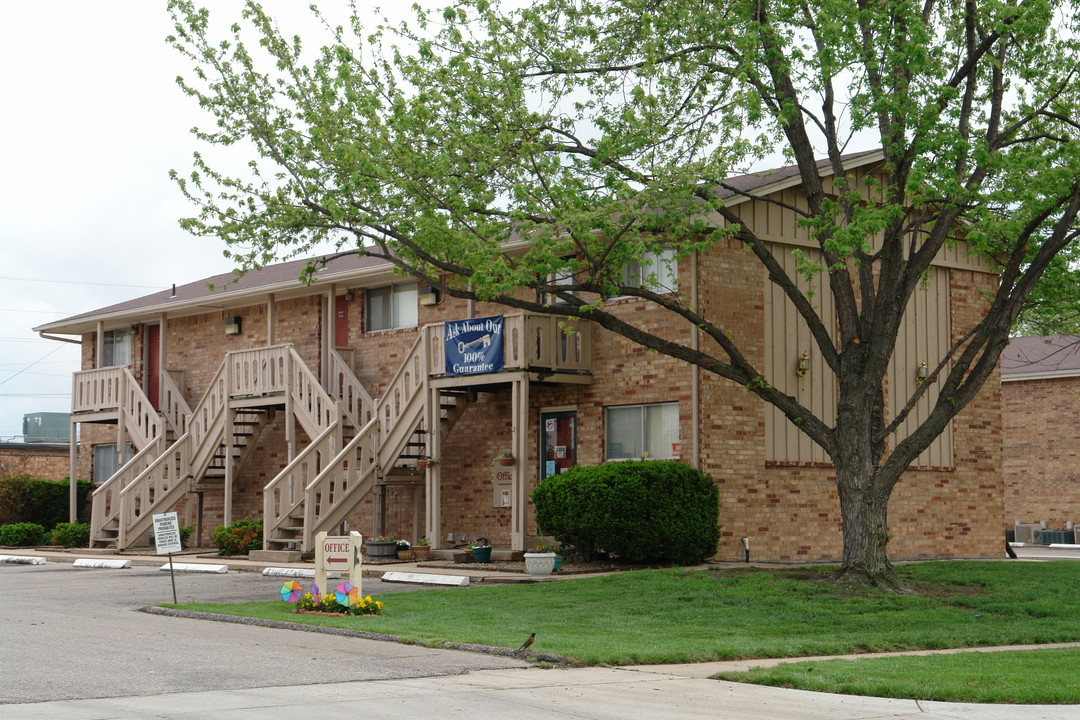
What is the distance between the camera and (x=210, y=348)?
104 ft

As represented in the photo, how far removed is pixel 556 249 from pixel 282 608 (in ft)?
18.2

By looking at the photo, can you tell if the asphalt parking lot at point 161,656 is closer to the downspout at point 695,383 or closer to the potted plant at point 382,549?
the potted plant at point 382,549

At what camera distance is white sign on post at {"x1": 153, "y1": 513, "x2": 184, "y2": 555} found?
1634 cm

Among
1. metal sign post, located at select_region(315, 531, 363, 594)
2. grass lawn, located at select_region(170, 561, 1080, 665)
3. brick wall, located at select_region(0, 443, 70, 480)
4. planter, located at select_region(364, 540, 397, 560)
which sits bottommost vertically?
grass lawn, located at select_region(170, 561, 1080, 665)

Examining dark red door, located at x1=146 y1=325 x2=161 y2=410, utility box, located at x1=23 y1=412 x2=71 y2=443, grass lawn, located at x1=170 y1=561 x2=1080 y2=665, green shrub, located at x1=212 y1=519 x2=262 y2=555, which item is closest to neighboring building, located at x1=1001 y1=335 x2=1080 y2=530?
grass lawn, located at x1=170 y1=561 x2=1080 y2=665

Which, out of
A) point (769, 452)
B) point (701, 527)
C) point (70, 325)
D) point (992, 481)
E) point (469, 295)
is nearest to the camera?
point (469, 295)

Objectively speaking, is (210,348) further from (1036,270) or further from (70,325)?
(1036,270)

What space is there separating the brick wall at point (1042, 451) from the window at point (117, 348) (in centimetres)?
2438

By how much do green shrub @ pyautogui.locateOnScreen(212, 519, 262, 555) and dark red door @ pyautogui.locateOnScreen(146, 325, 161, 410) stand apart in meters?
7.68

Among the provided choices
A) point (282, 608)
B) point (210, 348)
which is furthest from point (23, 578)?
point (210, 348)

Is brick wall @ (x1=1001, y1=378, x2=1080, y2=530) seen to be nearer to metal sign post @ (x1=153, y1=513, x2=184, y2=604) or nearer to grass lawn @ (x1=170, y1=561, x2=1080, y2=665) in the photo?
grass lawn @ (x1=170, y1=561, x2=1080, y2=665)

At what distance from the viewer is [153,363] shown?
1304 inches

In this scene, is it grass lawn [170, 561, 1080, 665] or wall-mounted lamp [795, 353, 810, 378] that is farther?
wall-mounted lamp [795, 353, 810, 378]

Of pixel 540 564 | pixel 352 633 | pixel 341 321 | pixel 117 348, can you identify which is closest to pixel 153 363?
pixel 117 348
